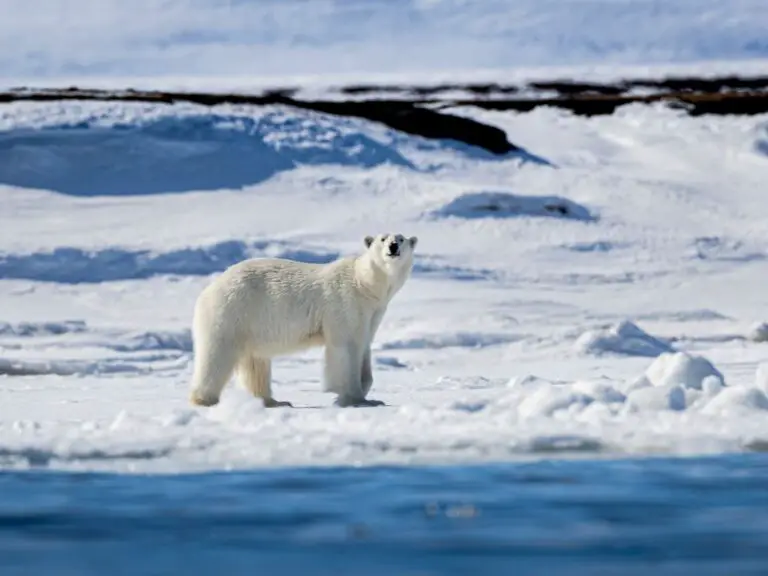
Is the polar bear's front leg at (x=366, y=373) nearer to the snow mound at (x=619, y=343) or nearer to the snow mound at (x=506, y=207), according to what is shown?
the snow mound at (x=619, y=343)

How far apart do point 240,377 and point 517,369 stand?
3073mm

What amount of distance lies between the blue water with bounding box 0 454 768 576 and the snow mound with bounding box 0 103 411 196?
46.2ft

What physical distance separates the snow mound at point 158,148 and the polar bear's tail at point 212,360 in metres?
12.0

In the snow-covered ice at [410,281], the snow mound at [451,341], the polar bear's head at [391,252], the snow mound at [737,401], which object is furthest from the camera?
the snow mound at [451,341]

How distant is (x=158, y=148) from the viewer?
65.3ft

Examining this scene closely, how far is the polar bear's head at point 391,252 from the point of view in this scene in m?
7.29

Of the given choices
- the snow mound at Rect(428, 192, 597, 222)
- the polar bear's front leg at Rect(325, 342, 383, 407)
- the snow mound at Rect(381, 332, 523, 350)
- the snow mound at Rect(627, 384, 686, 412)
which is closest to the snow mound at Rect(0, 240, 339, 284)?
the snow mound at Rect(428, 192, 597, 222)

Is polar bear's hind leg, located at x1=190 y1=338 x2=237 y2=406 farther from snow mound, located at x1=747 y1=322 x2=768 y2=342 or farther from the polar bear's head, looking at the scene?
snow mound, located at x1=747 y1=322 x2=768 y2=342

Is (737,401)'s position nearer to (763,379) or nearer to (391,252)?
(763,379)

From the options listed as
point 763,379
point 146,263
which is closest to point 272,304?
point 763,379

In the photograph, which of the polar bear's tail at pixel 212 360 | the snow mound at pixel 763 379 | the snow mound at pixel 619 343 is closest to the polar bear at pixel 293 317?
the polar bear's tail at pixel 212 360

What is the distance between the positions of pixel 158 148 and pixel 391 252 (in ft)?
42.9

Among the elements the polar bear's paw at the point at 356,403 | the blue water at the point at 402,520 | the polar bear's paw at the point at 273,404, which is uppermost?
the blue water at the point at 402,520

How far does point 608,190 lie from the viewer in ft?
64.7
